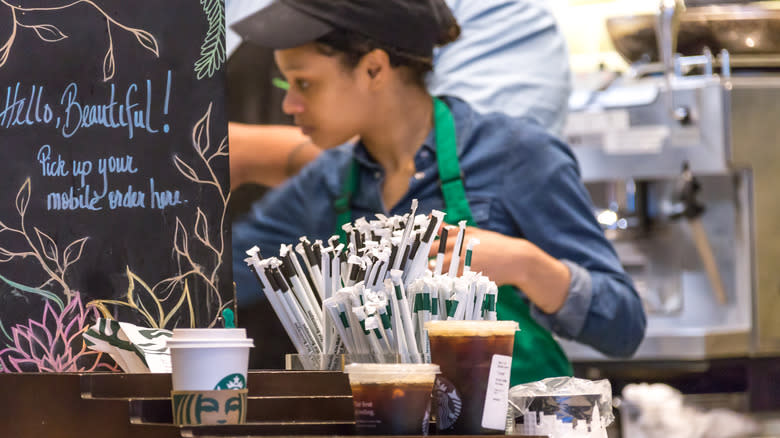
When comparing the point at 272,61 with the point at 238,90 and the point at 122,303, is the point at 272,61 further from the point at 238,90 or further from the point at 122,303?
the point at 122,303

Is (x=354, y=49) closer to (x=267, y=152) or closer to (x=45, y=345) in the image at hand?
(x=267, y=152)

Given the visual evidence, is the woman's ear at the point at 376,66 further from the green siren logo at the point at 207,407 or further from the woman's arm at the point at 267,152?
the green siren logo at the point at 207,407

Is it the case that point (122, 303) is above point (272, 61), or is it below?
below

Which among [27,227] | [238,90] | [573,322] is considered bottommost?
[573,322]

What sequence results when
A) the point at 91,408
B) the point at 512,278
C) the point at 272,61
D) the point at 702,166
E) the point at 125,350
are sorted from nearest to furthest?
the point at 91,408, the point at 125,350, the point at 512,278, the point at 272,61, the point at 702,166

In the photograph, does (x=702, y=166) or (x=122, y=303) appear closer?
(x=122, y=303)

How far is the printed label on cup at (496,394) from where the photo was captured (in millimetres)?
965

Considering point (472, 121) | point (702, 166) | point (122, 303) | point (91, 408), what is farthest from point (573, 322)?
point (702, 166)

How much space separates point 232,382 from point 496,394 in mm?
265

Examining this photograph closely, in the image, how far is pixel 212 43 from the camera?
1279 millimetres

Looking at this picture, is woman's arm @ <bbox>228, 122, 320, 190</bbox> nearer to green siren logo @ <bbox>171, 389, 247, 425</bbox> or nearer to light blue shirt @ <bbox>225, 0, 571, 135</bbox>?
light blue shirt @ <bbox>225, 0, 571, 135</bbox>

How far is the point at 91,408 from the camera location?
107 cm

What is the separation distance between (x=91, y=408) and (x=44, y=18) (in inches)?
21.1

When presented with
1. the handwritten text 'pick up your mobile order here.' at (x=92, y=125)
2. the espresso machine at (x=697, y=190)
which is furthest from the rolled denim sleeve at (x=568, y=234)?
the espresso machine at (x=697, y=190)
